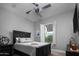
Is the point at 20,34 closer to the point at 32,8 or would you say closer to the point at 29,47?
the point at 29,47

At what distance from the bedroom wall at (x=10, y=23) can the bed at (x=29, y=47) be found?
0.08 metres

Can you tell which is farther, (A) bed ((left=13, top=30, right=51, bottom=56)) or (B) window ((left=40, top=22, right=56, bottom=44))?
(B) window ((left=40, top=22, right=56, bottom=44))

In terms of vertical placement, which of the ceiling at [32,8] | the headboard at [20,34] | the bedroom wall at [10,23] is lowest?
the headboard at [20,34]

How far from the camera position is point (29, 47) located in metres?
1.61

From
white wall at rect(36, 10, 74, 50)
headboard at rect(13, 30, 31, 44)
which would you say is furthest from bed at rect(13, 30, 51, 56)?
white wall at rect(36, 10, 74, 50)

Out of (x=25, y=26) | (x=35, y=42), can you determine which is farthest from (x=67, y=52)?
(x=25, y=26)

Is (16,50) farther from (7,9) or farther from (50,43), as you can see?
(7,9)

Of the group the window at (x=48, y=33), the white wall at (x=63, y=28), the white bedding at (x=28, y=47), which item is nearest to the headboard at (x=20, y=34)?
the white bedding at (x=28, y=47)

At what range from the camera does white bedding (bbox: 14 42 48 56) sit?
1.61 metres

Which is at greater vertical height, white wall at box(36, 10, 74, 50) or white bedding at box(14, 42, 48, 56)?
white wall at box(36, 10, 74, 50)

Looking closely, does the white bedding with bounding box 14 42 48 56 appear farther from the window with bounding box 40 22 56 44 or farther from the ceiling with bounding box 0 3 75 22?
the ceiling with bounding box 0 3 75 22

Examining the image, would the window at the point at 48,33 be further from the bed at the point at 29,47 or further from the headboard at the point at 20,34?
the headboard at the point at 20,34

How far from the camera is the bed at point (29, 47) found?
63.7 inches

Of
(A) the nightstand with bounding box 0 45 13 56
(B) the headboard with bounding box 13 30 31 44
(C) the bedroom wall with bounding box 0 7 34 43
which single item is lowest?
(A) the nightstand with bounding box 0 45 13 56
